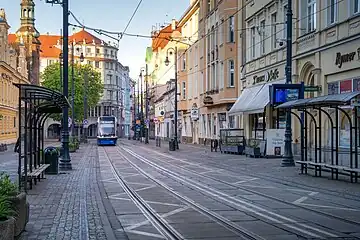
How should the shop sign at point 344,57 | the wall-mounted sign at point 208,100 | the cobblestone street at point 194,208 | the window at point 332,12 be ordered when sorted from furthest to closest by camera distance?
the wall-mounted sign at point 208,100 → the window at point 332,12 → the shop sign at point 344,57 → the cobblestone street at point 194,208

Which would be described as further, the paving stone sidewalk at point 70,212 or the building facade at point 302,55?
the building facade at point 302,55

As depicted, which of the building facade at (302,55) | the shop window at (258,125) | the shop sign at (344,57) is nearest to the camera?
the shop sign at (344,57)

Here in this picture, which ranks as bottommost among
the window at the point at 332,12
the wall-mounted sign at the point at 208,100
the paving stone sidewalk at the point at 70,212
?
the paving stone sidewalk at the point at 70,212

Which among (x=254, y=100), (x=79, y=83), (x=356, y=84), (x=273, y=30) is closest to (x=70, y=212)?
(x=356, y=84)

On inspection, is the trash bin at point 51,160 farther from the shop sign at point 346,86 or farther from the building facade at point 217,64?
the building facade at point 217,64

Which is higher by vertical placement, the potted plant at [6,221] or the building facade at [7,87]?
the building facade at [7,87]

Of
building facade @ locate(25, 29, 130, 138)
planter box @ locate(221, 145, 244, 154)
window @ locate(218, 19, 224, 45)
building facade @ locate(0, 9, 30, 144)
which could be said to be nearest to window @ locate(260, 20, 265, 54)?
planter box @ locate(221, 145, 244, 154)

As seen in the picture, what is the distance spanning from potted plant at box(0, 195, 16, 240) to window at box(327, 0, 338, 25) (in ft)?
70.1

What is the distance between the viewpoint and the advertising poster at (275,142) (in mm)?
31109

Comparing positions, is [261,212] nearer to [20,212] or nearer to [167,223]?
[167,223]

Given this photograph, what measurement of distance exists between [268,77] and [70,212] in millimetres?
26496

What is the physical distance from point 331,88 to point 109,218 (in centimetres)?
1865

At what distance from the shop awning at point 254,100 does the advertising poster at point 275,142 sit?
131 inches

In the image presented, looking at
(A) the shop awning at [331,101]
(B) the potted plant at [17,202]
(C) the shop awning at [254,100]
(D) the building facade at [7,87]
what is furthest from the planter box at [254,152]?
(D) the building facade at [7,87]
